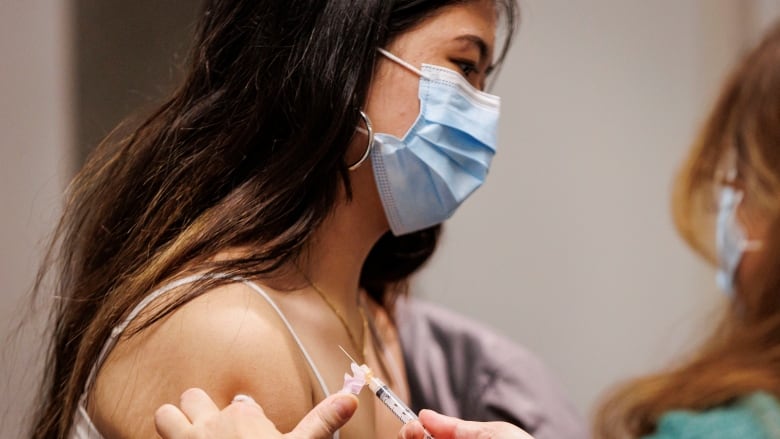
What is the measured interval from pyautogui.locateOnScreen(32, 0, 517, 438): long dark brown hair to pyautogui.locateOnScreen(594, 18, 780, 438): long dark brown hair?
0.58 m

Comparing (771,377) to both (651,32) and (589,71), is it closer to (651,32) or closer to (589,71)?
(589,71)

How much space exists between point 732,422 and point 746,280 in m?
0.40

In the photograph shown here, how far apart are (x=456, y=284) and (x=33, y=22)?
40.3 inches

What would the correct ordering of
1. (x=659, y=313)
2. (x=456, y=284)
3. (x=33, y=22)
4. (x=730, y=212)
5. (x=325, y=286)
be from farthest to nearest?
(x=659, y=313) → (x=456, y=284) → (x=730, y=212) → (x=33, y=22) → (x=325, y=286)

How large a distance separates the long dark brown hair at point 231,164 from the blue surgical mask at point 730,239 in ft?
2.53

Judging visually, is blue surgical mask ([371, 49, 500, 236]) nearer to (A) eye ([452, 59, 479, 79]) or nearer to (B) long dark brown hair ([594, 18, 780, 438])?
(A) eye ([452, 59, 479, 79])

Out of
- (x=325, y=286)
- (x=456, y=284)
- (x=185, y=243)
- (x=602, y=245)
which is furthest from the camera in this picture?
(x=602, y=245)

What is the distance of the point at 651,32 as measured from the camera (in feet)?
6.92

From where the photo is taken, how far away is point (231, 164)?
0.93 meters

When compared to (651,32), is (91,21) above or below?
above

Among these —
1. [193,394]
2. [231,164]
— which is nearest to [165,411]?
[193,394]

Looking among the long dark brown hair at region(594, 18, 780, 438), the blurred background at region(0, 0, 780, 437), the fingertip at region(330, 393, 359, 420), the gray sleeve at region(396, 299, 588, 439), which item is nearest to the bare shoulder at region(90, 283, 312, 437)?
the fingertip at region(330, 393, 359, 420)

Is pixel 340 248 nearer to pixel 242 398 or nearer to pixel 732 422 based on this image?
pixel 242 398

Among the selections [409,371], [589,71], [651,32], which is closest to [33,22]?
[409,371]
